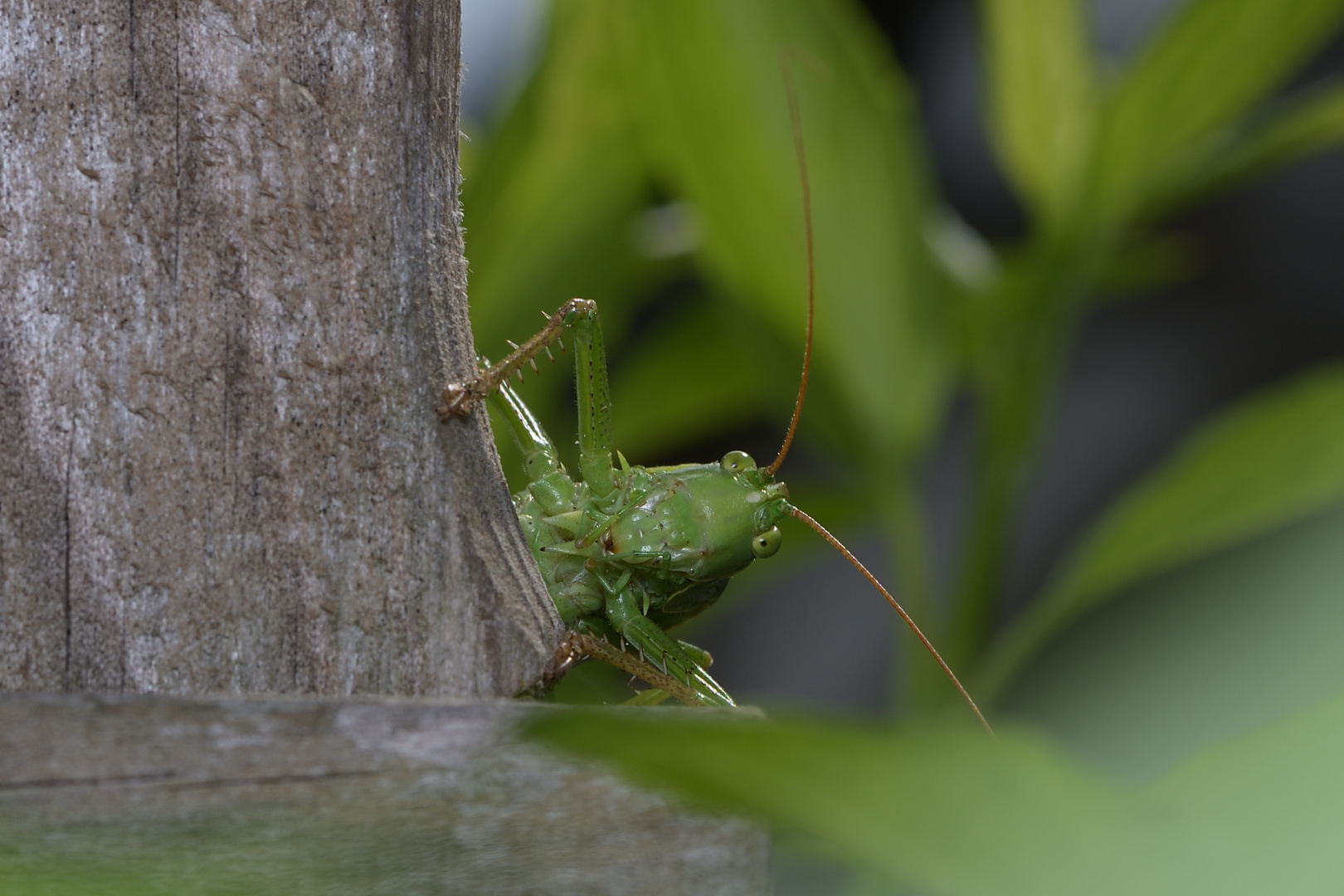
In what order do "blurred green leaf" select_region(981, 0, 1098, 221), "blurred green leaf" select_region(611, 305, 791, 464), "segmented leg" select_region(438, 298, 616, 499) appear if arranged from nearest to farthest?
"segmented leg" select_region(438, 298, 616, 499) → "blurred green leaf" select_region(981, 0, 1098, 221) → "blurred green leaf" select_region(611, 305, 791, 464)

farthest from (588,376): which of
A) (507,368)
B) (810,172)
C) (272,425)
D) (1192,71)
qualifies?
(1192,71)

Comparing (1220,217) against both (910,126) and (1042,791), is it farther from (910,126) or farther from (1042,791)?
(1042,791)

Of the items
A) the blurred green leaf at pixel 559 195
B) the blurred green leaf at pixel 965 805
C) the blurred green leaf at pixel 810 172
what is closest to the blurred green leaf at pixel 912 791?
the blurred green leaf at pixel 965 805

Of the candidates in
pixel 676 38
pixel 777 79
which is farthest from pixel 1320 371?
pixel 676 38

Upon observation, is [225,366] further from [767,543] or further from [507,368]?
[767,543]

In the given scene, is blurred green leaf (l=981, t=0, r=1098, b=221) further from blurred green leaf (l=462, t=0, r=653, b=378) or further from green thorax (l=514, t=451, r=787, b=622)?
green thorax (l=514, t=451, r=787, b=622)

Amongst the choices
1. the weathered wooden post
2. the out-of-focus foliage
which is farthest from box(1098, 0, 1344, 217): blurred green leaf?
the weathered wooden post
